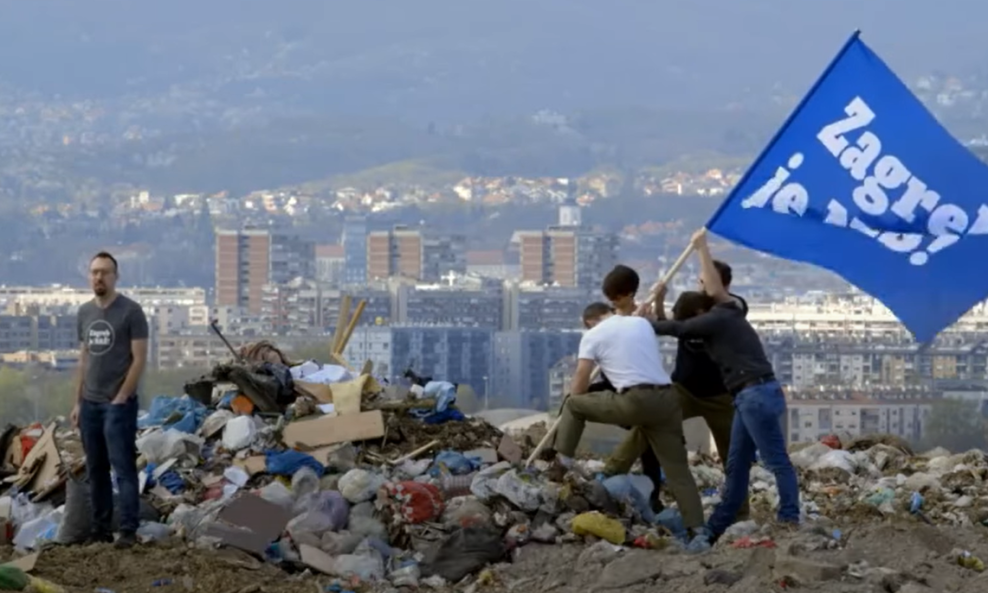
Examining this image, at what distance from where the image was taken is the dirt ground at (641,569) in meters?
8.99

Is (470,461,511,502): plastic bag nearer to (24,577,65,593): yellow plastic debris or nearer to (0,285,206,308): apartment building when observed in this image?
(24,577,65,593): yellow plastic debris

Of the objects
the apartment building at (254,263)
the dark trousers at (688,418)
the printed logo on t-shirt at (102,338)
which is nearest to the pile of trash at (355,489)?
the dark trousers at (688,418)

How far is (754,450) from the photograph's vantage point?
10.7 m

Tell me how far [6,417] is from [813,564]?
6094 centimetres

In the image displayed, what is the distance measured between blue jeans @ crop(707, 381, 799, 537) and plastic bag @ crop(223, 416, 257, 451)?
2.47m

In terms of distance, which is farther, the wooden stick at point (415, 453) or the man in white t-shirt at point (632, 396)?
the wooden stick at point (415, 453)

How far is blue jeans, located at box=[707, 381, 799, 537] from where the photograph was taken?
34.4 ft

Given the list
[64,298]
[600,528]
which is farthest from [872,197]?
[64,298]

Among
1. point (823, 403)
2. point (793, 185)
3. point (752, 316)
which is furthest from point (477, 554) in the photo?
point (752, 316)

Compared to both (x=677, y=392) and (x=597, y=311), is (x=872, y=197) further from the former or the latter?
(x=677, y=392)

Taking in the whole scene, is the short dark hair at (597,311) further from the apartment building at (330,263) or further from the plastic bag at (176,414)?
the apartment building at (330,263)

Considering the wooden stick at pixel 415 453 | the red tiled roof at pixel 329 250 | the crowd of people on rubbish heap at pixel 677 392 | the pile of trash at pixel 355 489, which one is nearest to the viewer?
the pile of trash at pixel 355 489

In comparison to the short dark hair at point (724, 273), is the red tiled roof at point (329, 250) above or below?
above

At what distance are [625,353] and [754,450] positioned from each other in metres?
0.74
